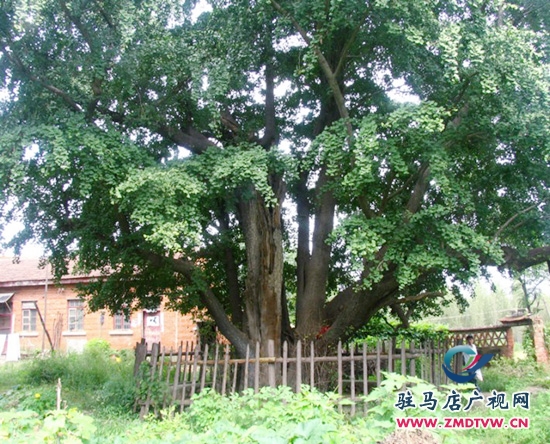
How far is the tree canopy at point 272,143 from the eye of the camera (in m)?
9.77

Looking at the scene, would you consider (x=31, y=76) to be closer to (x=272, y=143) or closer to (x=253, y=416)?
(x=272, y=143)

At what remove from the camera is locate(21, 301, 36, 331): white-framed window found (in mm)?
27413

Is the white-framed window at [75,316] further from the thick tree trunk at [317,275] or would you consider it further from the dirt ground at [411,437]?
the dirt ground at [411,437]

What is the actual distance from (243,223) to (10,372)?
1046cm

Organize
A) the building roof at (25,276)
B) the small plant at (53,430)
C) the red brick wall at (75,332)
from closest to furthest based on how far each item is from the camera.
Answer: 1. the small plant at (53,430)
2. the red brick wall at (75,332)
3. the building roof at (25,276)

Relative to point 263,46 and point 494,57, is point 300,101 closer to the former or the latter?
point 263,46

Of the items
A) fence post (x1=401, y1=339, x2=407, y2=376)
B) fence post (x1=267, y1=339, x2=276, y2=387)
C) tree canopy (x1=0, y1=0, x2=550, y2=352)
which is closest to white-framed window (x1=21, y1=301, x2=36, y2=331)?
tree canopy (x1=0, y1=0, x2=550, y2=352)

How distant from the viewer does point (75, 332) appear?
86.8 feet

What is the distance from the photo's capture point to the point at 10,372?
18.0 metres

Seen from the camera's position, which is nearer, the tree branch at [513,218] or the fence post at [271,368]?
the fence post at [271,368]

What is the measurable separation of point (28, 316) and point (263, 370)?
67.0 ft

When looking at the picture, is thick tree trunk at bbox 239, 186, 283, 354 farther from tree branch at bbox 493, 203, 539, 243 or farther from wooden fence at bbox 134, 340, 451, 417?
tree branch at bbox 493, 203, 539, 243

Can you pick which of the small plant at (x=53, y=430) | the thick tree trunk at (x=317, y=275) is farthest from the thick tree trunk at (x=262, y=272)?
the small plant at (x=53, y=430)

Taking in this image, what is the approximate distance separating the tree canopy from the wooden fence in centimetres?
127
